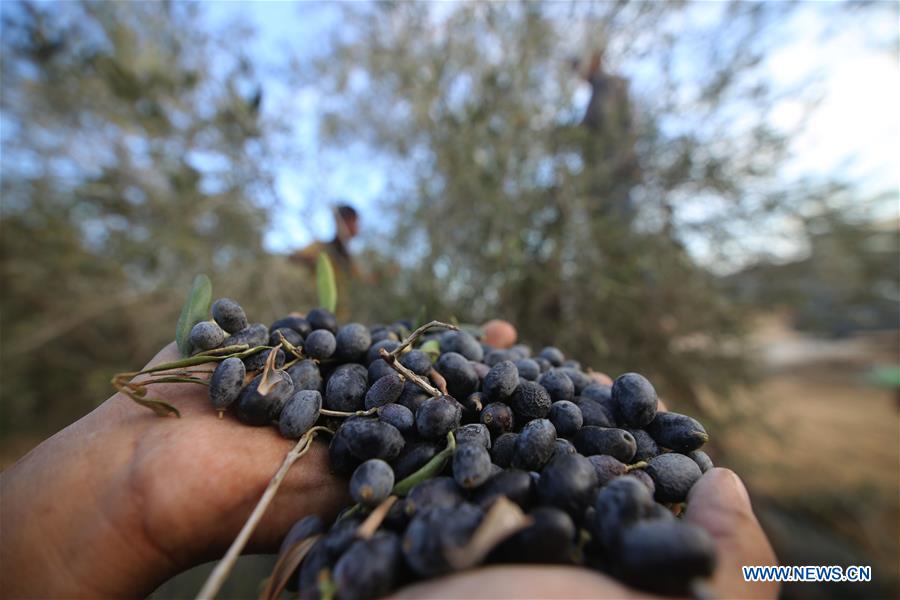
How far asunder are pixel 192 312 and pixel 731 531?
1057 mm

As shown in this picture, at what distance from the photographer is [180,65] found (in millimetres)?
2824

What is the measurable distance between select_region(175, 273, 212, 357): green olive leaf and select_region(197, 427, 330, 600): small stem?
0.33m

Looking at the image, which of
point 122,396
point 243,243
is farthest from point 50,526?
point 243,243

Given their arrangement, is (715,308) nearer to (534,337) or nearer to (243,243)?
(534,337)

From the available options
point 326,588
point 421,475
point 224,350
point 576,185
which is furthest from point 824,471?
point 224,350

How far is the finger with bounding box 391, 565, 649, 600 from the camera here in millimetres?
505

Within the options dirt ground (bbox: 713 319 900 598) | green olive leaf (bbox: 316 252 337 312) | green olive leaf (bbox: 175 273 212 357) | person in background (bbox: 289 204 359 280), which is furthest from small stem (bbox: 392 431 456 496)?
dirt ground (bbox: 713 319 900 598)

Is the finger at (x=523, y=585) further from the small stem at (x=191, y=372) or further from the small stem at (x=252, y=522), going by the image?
the small stem at (x=191, y=372)

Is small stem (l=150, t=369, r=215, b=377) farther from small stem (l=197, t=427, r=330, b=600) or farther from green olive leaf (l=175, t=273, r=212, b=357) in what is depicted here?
small stem (l=197, t=427, r=330, b=600)

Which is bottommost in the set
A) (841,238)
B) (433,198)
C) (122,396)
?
(122,396)

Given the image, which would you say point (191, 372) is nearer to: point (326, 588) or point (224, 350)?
point (224, 350)

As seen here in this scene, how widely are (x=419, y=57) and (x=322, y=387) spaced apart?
8.51 feet

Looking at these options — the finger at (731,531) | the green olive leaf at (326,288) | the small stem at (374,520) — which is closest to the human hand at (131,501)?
the small stem at (374,520)

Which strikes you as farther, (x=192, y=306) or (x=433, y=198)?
(x=433, y=198)
